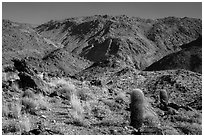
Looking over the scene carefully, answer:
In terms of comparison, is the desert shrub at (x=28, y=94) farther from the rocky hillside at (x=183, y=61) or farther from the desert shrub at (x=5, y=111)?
the rocky hillside at (x=183, y=61)

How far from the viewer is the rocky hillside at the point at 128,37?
95062 millimetres

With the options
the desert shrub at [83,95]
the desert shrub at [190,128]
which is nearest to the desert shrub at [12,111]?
the desert shrub at [83,95]

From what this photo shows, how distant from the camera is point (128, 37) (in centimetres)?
10344

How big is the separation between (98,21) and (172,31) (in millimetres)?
26789

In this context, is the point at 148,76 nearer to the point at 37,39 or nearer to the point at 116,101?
→ the point at 116,101

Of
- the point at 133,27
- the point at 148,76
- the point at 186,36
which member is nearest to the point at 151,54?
the point at 133,27

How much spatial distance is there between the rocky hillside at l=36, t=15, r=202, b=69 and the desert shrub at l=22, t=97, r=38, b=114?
233 feet

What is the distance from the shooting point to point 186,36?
11962 centimetres

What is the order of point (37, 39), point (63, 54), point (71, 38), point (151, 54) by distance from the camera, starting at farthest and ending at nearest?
1. point (71, 38)
2. point (151, 54)
3. point (37, 39)
4. point (63, 54)

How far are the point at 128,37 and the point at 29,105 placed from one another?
92.4 m

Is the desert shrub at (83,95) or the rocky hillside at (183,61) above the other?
the rocky hillside at (183,61)

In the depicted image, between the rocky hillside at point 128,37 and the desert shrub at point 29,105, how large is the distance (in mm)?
71065

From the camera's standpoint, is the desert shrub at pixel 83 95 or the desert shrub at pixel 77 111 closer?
the desert shrub at pixel 77 111

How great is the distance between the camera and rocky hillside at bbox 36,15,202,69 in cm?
9506
